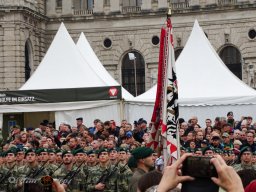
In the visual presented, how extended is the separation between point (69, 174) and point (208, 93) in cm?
1110

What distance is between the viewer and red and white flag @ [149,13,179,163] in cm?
1055

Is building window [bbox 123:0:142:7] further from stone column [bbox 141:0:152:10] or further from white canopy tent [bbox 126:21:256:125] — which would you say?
white canopy tent [bbox 126:21:256:125]

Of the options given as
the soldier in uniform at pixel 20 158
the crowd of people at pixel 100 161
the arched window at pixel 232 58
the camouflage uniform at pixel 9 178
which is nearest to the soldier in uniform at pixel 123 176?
the crowd of people at pixel 100 161

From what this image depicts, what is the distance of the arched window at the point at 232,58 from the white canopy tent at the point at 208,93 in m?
15.4

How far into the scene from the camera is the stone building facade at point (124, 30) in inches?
1501

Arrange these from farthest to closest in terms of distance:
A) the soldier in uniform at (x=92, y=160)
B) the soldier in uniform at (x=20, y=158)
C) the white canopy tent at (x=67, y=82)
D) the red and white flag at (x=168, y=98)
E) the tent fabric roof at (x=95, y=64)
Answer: the tent fabric roof at (x=95, y=64), the white canopy tent at (x=67, y=82), the soldier in uniform at (x=20, y=158), the soldier in uniform at (x=92, y=160), the red and white flag at (x=168, y=98)

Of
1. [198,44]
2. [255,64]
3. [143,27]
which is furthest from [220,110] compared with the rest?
[143,27]

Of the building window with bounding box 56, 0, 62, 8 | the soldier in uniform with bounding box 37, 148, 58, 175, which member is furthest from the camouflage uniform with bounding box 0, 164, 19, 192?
the building window with bounding box 56, 0, 62, 8

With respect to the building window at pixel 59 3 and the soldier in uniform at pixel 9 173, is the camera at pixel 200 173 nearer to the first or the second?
the soldier in uniform at pixel 9 173

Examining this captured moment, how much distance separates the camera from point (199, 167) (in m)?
3.24

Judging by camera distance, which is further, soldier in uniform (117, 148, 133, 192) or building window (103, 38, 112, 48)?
building window (103, 38, 112, 48)

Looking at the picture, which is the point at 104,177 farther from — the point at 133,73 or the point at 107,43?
the point at 107,43

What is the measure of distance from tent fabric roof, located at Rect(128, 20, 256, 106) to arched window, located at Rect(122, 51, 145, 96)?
16.5 metres

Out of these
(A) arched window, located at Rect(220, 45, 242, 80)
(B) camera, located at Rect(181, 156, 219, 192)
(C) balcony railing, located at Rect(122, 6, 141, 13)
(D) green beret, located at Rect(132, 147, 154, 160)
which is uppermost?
(C) balcony railing, located at Rect(122, 6, 141, 13)
